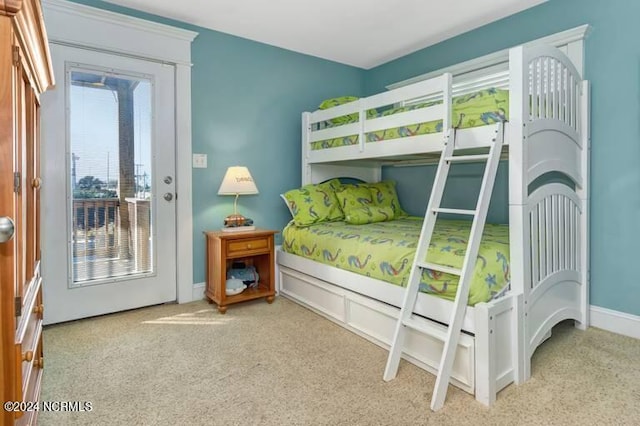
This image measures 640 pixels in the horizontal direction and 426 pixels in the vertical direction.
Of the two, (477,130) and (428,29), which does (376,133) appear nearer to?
(477,130)

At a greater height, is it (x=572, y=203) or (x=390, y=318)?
(x=572, y=203)

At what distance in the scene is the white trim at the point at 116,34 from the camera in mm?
2521

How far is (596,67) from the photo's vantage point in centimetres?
246

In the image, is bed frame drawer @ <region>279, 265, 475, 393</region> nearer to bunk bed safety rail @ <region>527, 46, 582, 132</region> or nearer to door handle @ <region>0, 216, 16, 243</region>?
bunk bed safety rail @ <region>527, 46, 582, 132</region>

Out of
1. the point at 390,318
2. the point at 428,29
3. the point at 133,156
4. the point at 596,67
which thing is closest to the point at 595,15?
the point at 596,67

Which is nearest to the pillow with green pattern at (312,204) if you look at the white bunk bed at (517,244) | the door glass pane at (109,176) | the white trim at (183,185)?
the white bunk bed at (517,244)

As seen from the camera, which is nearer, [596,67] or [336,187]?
[596,67]

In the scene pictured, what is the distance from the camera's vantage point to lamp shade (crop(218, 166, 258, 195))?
116 inches

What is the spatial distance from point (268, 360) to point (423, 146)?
64.2 inches

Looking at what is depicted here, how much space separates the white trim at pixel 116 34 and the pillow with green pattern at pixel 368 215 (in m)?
1.89

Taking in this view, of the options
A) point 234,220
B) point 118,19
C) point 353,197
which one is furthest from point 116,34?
point 353,197

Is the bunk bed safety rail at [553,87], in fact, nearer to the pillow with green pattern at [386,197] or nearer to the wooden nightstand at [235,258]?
the pillow with green pattern at [386,197]

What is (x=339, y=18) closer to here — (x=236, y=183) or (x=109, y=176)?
(x=236, y=183)

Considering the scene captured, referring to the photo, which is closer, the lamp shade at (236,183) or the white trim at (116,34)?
the white trim at (116,34)
